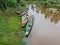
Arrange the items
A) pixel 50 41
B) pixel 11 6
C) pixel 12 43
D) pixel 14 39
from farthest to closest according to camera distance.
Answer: pixel 11 6 → pixel 50 41 → pixel 14 39 → pixel 12 43

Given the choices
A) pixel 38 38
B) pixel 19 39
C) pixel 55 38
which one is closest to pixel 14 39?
pixel 19 39

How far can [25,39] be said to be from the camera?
12977mm

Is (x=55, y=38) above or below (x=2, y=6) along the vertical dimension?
below

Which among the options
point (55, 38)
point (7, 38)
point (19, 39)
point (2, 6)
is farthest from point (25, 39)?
point (2, 6)

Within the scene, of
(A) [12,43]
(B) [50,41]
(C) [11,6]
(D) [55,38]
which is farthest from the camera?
(C) [11,6]

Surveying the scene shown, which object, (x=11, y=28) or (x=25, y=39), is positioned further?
(x=11, y=28)

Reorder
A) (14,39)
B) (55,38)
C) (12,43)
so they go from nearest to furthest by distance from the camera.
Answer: (12,43), (14,39), (55,38)

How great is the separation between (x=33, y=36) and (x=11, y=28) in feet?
6.11

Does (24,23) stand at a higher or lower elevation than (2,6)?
lower

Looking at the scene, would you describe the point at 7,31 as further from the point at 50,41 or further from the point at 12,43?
the point at 50,41

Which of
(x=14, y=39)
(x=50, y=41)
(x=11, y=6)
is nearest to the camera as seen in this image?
(x=14, y=39)

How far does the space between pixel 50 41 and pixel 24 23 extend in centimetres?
377

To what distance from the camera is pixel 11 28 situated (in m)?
14.2

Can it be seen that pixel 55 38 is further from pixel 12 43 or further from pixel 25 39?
pixel 12 43
